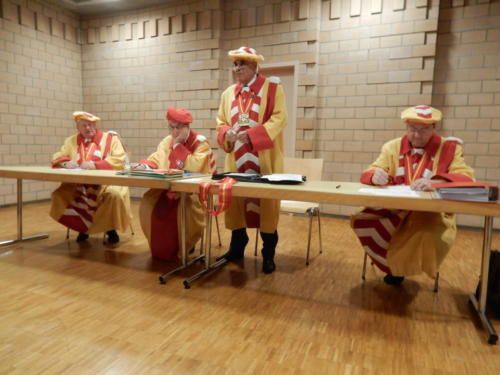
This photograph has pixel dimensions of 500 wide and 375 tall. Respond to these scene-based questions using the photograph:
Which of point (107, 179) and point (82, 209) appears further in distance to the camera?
point (82, 209)

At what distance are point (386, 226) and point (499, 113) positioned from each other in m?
3.06

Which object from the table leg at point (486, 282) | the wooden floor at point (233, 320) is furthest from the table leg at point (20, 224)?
the table leg at point (486, 282)

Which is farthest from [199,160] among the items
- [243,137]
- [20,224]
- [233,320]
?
[20,224]

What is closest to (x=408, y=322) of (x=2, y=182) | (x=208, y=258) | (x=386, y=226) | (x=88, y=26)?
(x=386, y=226)

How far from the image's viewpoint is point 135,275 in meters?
2.61

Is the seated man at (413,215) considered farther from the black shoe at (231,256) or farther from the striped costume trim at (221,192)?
the black shoe at (231,256)

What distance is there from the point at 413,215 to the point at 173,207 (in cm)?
173

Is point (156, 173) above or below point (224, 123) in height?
below

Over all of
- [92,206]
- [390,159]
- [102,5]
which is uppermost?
[102,5]

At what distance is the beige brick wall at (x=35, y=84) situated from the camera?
5.32 m

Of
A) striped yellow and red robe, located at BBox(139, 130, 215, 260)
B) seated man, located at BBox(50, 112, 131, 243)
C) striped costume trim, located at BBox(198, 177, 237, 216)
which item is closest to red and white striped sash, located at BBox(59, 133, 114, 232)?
seated man, located at BBox(50, 112, 131, 243)

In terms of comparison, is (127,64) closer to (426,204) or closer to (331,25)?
(331,25)

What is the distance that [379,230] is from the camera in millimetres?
2262

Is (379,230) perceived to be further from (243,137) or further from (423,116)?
(243,137)
